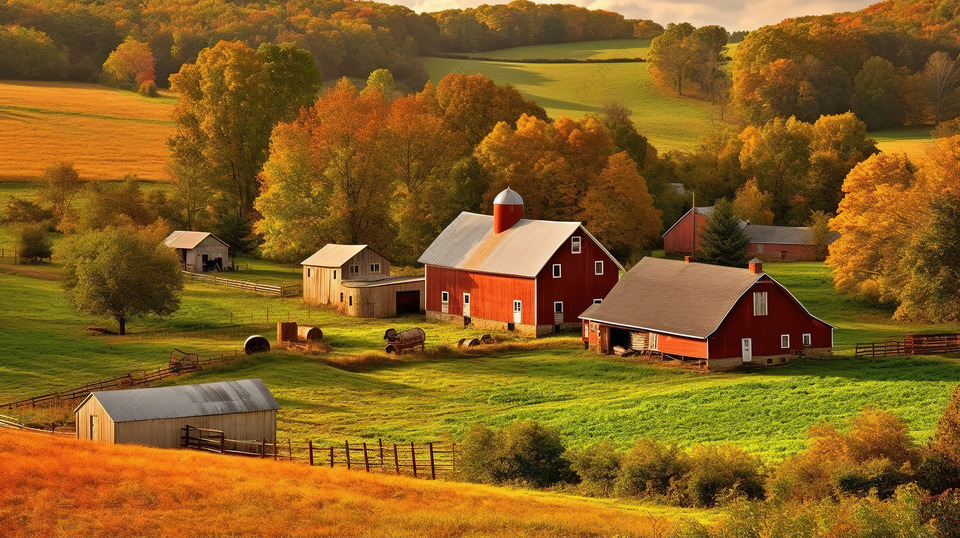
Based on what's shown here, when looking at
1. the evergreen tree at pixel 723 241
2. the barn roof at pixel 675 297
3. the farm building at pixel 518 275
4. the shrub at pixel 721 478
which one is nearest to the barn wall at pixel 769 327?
the barn roof at pixel 675 297

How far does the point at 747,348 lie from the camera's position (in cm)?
5162

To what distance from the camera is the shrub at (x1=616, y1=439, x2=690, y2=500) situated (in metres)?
32.2

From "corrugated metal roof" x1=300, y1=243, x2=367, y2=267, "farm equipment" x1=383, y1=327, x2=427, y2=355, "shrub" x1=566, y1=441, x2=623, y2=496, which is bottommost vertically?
"shrub" x1=566, y1=441, x2=623, y2=496

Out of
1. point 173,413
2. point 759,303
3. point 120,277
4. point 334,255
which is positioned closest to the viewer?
point 173,413

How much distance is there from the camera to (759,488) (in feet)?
103

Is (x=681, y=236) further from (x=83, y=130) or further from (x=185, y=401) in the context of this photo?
(x=185, y=401)

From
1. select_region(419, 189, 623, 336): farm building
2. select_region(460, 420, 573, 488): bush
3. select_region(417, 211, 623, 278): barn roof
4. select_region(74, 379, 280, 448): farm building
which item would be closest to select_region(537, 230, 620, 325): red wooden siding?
select_region(419, 189, 623, 336): farm building

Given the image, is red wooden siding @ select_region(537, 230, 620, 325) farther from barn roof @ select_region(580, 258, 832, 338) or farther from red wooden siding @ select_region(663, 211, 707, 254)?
red wooden siding @ select_region(663, 211, 707, 254)

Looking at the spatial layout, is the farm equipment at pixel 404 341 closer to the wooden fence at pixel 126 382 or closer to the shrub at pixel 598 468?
the wooden fence at pixel 126 382

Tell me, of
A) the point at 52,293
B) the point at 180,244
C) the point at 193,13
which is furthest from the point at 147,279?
the point at 193,13

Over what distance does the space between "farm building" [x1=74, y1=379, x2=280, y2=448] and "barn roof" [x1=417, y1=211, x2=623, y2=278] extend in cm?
2439

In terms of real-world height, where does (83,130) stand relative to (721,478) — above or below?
above

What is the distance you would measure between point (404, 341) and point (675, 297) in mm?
12199

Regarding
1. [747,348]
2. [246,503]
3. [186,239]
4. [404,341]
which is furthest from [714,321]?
[186,239]
